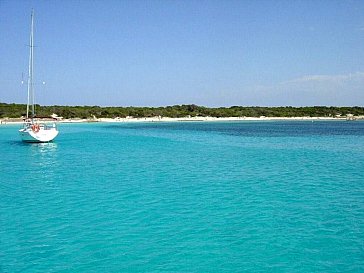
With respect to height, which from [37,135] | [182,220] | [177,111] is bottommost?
[182,220]

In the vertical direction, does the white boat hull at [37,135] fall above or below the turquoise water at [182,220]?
above

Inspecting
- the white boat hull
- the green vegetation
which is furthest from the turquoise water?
the green vegetation

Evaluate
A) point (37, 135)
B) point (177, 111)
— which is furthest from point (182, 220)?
point (177, 111)

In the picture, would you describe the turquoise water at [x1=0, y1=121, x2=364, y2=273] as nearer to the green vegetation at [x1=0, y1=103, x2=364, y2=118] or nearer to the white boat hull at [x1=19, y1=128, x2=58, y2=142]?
the white boat hull at [x1=19, y1=128, x2=58, y2=142]

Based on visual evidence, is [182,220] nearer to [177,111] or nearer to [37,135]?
[37,135]

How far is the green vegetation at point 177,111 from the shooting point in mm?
113150

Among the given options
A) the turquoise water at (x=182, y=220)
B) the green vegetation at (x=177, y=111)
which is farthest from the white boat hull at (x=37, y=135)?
the green vegetation at (x=177, y=111)

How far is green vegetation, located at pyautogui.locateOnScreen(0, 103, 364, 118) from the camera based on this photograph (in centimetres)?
11315

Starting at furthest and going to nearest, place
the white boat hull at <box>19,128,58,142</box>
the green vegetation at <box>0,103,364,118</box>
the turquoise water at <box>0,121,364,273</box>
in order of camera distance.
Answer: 1. the green vegetation at <box>0,103,364,118</box>
2. the white boat hull at <box>19,128,58,142</box>
3. the turquoise water at <box>0,121,364,273</box>

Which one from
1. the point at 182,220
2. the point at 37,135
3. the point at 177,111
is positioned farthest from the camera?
the point at 177,111

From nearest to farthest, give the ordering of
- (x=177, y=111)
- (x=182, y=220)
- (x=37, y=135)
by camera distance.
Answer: (x=182, y=220) → (x=37, y=135) → (x=177, y=111)

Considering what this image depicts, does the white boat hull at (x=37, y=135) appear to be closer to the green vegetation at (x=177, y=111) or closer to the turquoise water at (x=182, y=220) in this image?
the turquoise water at (x=182, y=220)

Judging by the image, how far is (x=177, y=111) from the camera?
5846 inches

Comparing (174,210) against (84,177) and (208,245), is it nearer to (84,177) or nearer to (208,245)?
(208,245)
